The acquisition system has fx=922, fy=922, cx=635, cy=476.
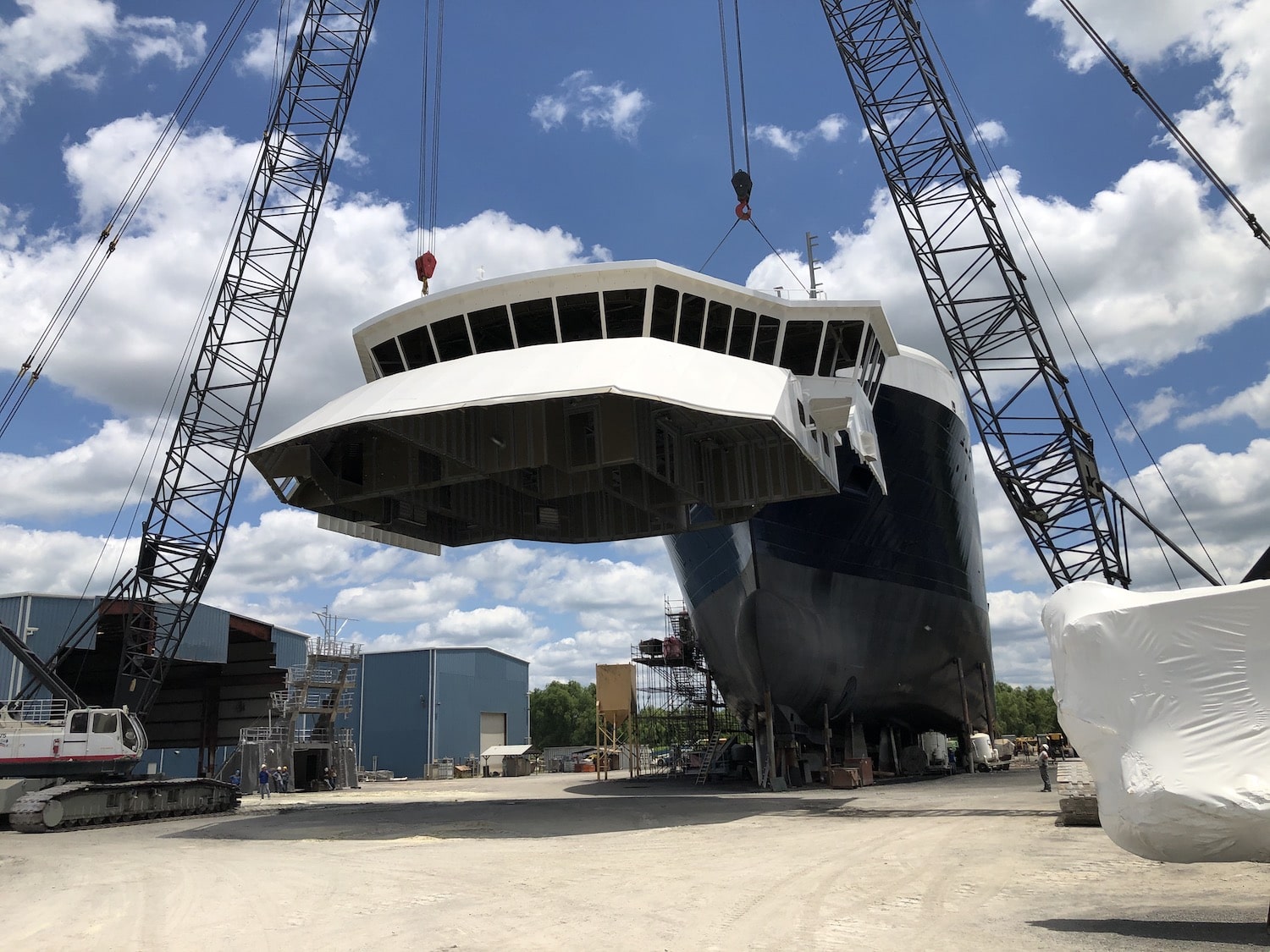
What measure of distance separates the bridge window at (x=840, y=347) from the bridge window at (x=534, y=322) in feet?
23.4

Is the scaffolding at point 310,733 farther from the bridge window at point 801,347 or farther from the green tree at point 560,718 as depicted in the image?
the green tree at point 560,718

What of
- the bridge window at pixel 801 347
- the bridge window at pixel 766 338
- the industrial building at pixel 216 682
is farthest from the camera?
the industrial building at pixel 216 682

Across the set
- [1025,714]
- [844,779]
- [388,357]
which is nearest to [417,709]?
[844,779]

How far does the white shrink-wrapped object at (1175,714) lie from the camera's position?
23.0 ft

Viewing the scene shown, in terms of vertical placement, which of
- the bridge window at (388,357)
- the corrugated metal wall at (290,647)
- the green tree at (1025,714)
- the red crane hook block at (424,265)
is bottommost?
the green tree at (1025,714)

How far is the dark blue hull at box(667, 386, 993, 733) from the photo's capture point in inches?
1061

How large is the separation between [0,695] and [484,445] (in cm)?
2725

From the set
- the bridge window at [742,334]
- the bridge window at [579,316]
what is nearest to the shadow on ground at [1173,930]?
the bridge window at [579,316]

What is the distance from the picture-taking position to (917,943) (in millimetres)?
7387

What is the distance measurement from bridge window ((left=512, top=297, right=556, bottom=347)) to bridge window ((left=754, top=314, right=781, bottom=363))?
203 inches

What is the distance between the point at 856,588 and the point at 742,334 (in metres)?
9.56

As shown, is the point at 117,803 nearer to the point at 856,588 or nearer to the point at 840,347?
the point at 856,588

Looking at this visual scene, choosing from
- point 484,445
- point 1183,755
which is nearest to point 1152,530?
point 484,445

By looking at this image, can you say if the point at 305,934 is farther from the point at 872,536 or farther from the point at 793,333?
the point at 872,536
